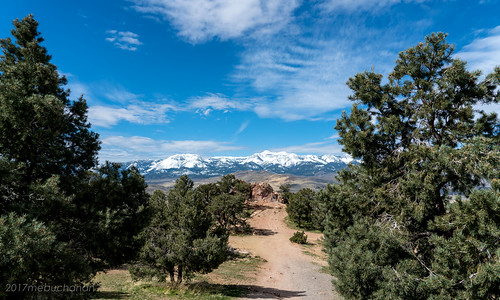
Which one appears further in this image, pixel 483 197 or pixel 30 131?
pixel 30 131

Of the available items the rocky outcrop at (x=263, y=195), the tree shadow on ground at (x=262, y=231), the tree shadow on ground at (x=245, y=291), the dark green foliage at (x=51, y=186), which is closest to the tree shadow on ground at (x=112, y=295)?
the tree shadow on ground at (x=245, y=291)

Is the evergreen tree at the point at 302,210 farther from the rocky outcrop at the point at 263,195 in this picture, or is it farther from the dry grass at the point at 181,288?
the dry grass at the point at 181,288

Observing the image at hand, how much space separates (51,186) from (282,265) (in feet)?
97.7

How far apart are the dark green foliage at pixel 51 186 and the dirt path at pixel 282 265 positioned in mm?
13264

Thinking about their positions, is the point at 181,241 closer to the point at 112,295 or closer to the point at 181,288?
the point at 181,288

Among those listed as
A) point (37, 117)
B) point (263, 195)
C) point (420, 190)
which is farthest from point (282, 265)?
point (263, 195)

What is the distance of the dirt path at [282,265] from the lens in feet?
69.4

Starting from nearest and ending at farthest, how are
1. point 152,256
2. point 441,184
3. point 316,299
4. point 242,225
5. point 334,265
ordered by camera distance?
point 441,184
point 334,265
point 152,256
point 316,299
point 242,225

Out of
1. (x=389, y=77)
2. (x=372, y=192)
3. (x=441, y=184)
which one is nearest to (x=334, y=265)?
(x=372, y=192)

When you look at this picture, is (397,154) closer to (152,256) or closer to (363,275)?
(363,275)

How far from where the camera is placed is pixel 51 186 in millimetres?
8484

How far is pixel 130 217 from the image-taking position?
11.3 m

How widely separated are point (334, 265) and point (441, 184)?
19.7 feet

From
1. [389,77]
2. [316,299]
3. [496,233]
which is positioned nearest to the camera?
[496,233]
